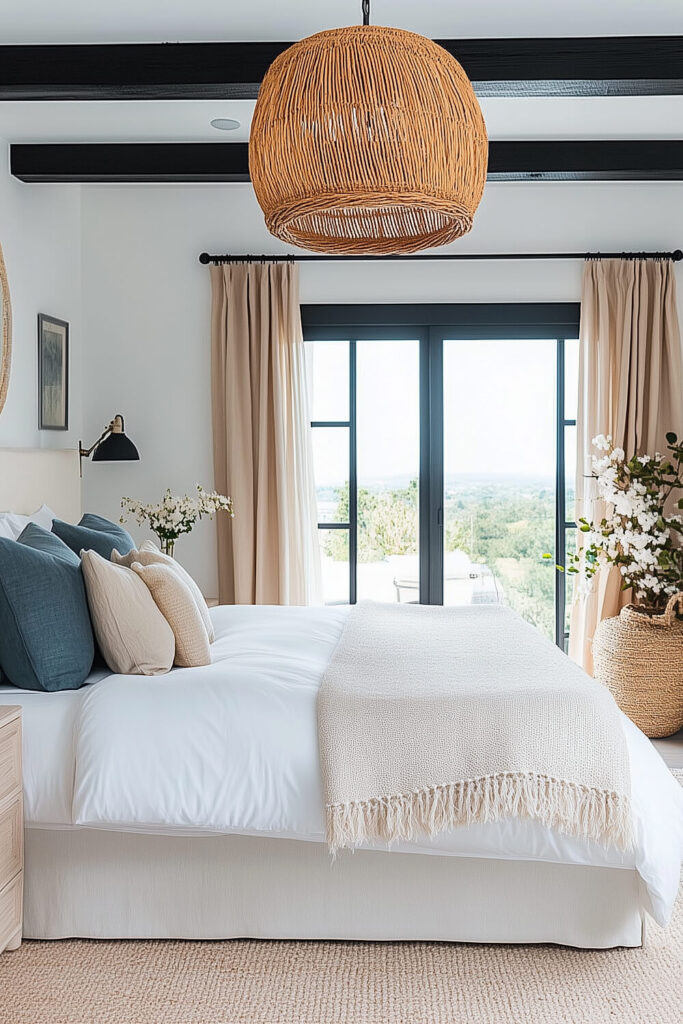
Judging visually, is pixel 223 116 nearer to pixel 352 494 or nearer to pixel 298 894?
pixel 352 494

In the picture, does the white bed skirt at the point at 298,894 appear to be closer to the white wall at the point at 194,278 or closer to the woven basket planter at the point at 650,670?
A: the woven basket planter at the point at 650,670

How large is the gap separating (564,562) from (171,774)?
340 cm

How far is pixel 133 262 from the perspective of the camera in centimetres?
520

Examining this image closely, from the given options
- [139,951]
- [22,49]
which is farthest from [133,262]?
[139,951]

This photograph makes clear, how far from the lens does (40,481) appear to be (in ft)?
14.5

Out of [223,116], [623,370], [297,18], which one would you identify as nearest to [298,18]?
[297,18]

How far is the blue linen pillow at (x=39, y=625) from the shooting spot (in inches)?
98.9

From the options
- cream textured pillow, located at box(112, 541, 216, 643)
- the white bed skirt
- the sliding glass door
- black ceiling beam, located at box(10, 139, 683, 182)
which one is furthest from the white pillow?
the sliding glass door

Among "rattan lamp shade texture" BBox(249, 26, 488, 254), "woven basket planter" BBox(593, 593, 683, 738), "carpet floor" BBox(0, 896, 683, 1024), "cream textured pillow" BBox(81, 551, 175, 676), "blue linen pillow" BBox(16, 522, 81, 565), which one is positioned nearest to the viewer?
"rattan lamp shade texture" BBox(249, 26, 488, 254)

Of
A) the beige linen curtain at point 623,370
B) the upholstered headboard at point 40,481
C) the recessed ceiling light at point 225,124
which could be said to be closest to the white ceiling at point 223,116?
the recessed ceiling light at point 225,124

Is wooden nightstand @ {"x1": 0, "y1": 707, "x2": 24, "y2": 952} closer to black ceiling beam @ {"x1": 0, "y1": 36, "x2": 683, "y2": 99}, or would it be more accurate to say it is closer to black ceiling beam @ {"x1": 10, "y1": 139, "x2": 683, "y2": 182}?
black ceiling beam @ {"x1": 0, "y1": 36, "x2": 683, "y2": 99}

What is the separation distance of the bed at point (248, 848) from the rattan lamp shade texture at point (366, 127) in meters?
1.26

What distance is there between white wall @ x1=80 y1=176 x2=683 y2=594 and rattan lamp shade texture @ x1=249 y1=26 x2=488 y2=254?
10.4 feet

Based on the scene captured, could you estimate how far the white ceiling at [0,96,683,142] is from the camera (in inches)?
159
